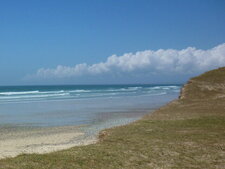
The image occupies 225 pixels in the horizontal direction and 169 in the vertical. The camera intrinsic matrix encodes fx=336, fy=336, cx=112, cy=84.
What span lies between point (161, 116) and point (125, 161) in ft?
38.6

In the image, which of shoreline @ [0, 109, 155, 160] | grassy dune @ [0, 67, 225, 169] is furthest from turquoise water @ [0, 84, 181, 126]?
grassy dune @ [0, 67, 225, 169]

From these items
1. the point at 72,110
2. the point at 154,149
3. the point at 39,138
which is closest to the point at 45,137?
the point at 39,138

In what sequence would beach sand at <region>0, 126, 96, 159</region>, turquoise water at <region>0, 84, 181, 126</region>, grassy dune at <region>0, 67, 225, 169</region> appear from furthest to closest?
1. turquoise water at <region>0, 84, 181, 126</region>
2. beach sand at <region>0, 126, 96, 159</region>
3. grassy dune at <region>0, 67, 225, 169</region>

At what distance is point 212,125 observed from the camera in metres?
17.6

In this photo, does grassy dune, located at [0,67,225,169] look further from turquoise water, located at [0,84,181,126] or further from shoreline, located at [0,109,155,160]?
turquoise water, located at [0,84,181,126]

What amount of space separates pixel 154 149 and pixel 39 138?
9.17m

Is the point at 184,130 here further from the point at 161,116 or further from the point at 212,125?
the point at 161,116

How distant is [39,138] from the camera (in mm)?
19500

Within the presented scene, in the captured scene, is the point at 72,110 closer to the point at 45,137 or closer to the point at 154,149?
the point at 45,137

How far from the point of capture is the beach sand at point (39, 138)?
1634cm

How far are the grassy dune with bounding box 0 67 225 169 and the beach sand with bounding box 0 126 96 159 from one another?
8.54ft

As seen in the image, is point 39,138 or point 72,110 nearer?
point 39,138

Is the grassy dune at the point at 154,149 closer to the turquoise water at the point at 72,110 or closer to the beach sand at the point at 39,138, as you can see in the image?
the beach sand at the point at 39,138

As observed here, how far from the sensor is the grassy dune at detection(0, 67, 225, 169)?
10.4 meters
